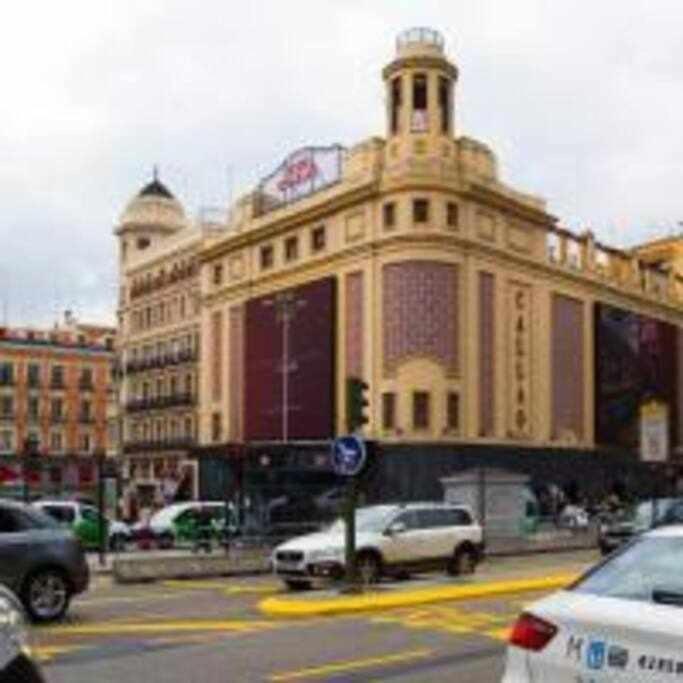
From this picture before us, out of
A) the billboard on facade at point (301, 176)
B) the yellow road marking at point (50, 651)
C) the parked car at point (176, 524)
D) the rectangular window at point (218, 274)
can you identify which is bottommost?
the parked car at point (176, 524)

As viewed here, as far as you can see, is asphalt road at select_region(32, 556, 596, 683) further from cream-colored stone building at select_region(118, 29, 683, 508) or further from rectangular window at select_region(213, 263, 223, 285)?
rectangular window at select_region(213, 263, 223, 285)

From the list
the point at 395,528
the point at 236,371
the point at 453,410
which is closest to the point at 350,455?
the point at 395,528

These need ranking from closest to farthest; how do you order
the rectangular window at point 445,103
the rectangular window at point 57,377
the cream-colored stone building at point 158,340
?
the rectangular window at point 445,103
the cream-colored stone building at point 158,340
the rectangular window at point 57,377

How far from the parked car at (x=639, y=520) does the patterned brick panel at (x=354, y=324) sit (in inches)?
1192

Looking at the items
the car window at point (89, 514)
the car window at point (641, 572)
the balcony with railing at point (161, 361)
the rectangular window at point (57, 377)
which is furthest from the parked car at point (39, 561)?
the rectangular window at point (57, 377)

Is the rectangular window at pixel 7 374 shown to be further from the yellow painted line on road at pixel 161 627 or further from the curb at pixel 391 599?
the yellow painted line on road at pixel 161 627

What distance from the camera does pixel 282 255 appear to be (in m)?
77.9

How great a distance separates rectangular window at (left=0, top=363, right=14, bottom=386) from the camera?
121 meters

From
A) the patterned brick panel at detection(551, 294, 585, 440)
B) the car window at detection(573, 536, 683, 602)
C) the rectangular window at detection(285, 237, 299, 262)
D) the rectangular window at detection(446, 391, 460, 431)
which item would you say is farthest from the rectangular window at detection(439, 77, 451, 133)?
the car window at detection(573, 536, 683, 602)

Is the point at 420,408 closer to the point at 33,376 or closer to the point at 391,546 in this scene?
the point at 391,546

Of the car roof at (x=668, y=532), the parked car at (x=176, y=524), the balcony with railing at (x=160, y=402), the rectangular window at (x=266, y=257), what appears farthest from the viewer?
the balcony with railing at (x=160, y=402)

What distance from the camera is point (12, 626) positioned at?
Answer: 5508 mm

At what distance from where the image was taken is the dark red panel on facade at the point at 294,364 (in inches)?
2881

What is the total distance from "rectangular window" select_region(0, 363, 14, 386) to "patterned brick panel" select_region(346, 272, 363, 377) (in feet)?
181
